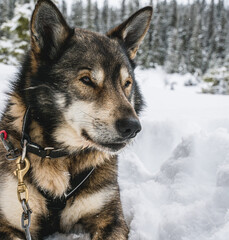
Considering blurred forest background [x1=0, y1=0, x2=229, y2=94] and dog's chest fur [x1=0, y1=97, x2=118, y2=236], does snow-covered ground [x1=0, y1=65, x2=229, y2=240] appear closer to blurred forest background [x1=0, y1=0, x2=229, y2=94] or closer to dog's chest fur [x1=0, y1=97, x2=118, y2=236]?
dog's chest fur [x1=0, y1=97, x2=118, y2=236]

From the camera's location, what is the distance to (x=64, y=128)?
212 cm

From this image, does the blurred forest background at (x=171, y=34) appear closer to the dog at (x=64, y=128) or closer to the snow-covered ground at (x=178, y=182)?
the snow-covered ground at (x=178, y=182)

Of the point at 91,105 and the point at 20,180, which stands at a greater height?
the point at 91,105

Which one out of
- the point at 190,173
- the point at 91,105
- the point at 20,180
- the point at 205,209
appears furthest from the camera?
the point at 190,173

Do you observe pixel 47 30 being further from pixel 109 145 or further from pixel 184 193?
pixel 184 193

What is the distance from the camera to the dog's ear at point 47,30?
6.45ft

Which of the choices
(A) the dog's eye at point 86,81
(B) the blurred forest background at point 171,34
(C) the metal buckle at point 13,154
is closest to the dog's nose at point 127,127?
(A) the dog's eye at point 86,81

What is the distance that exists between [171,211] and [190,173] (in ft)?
2.48

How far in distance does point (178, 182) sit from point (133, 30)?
167cm

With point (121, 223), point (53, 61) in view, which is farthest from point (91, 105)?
point (121, 223)

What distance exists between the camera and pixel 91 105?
6.65ft

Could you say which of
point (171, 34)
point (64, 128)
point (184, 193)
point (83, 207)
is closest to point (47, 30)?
point (64, 128)

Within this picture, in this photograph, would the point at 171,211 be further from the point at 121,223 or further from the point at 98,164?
the point at 98,164

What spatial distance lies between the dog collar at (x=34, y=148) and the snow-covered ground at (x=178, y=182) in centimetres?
79
